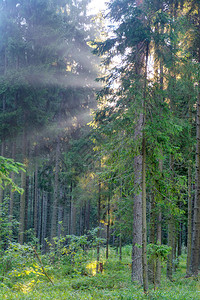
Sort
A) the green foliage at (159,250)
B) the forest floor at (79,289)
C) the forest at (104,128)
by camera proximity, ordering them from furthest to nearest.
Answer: the forest at (104,128) < the forest floor at (79,289) < the green foliage at (159,250)

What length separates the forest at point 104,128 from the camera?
21.9 feet

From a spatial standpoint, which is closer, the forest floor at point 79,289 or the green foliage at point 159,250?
the green foliage at point 159,250

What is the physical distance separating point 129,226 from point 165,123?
6630mm

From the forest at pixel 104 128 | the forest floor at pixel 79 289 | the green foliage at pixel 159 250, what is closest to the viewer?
the green foliage at pixel 159 250

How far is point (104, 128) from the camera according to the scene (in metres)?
8.18

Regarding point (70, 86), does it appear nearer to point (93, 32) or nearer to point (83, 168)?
point (93, 32)

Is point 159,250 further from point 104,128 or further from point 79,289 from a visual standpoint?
point 104,128

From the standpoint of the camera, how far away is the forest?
6.66 meters

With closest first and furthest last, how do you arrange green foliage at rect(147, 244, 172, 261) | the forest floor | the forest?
green foliage at rect(147, 244, 172, 261) → the forest floor → the forest

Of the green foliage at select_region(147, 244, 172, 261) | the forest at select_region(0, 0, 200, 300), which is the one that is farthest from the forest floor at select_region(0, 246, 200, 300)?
the green foliage at select_region(147, 244, 172, 261)

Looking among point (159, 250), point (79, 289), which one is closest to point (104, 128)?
point (159, 250)

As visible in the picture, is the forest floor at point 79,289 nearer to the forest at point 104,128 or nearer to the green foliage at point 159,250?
the forest at point 104,128

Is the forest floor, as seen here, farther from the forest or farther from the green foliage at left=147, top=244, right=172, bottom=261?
the green foliage at left=147, top=244, right=172, bottom=261

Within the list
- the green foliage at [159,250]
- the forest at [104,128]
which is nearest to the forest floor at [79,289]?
the forest at [104,128]
